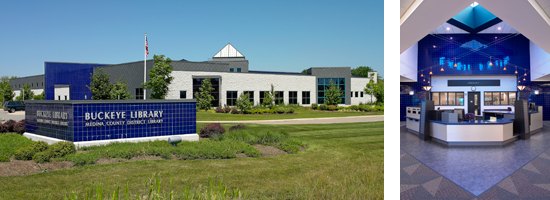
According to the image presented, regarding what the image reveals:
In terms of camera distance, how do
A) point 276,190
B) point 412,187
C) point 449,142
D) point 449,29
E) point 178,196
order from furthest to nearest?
point 449,29 < point 449,142 < point 412,187 < point 276,190 < point 178,196

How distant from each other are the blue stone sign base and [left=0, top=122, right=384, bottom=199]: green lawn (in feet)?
7.97

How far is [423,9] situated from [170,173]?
590 centimetres

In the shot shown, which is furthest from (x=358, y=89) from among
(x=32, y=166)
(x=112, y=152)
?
(x=32, y=166)

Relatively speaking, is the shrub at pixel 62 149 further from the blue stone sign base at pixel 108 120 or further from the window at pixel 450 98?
the window at pixel 450 98

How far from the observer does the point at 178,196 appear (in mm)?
4566

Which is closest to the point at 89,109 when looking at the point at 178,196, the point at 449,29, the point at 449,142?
the point at 178,196

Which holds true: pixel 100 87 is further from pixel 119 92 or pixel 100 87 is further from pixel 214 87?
pixel 214 87

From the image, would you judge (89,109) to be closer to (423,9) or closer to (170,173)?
(170,173)

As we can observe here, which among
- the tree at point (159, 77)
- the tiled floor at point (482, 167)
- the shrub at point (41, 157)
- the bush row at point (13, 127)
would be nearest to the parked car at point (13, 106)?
the tree at point (159, 77)

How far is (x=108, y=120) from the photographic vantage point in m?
8.66

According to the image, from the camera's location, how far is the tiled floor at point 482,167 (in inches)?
233

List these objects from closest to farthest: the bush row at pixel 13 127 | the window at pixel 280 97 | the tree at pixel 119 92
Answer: the bush row at pixel 13 127, the tree at pixel 119 92, the window at pixel 280 97

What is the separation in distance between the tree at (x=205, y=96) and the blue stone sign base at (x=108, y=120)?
17289 millimetres

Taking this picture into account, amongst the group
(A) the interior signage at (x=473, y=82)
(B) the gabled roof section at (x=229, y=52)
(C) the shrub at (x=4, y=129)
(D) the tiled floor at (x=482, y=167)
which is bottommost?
(D) the tiled floor at (x=482, y=167)
